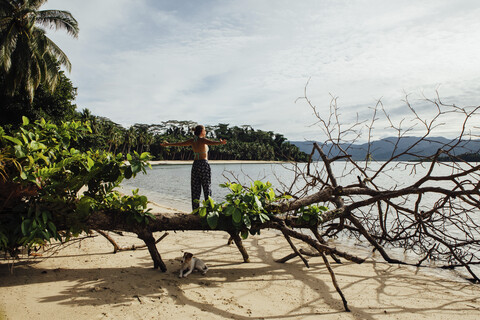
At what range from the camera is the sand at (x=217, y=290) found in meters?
3.09

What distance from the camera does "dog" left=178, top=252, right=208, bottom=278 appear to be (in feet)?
13.3

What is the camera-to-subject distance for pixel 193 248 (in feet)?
19.1

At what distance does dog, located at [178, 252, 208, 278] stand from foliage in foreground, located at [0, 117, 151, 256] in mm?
812

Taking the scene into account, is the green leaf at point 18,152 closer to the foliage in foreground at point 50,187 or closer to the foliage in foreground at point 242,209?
the foliage in foreground at point 50,187

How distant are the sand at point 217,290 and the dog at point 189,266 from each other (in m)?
0.09

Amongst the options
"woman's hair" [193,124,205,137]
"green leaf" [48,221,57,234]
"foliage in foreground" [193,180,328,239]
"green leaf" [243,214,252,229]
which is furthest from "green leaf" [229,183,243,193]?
"woman's hair" [193,124,205,137]

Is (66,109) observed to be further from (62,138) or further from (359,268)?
(359,268)

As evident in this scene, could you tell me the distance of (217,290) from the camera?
12.2ft

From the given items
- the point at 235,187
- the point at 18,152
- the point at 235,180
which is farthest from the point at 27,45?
the point at 235,180

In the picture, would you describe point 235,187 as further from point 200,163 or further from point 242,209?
point 200,163

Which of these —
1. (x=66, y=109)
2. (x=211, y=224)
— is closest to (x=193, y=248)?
(x=211, y=224)

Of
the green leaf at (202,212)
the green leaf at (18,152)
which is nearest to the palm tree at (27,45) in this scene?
the green leaf at (18,152)

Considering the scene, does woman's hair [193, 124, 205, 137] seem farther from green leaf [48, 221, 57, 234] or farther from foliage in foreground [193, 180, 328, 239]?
green leaf [48, 221, 57, 234]

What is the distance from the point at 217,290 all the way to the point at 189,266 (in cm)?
62
